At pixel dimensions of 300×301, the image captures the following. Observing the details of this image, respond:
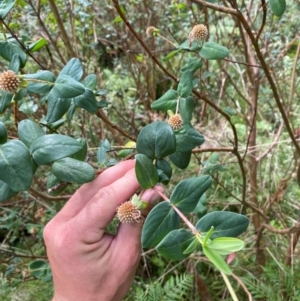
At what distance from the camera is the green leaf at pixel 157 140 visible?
653 mm

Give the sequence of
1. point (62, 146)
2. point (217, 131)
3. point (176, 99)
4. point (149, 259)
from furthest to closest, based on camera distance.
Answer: point (217, 131)
point (149, 259)
point (176, 99)
point (62, 146)

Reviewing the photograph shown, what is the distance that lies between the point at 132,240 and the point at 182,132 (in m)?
0.23

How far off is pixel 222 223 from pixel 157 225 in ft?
0.31

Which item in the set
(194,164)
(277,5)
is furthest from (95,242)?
(194,164)

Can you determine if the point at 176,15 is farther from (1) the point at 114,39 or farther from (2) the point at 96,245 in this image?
(2) the point at 96,245

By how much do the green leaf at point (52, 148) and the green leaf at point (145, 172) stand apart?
93mm

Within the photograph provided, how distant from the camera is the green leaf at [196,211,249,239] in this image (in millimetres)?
591

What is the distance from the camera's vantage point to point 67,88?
0.67m

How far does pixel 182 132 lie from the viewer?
2.49 ft

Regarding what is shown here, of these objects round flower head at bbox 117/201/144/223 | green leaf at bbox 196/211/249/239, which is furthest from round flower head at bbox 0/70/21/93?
green leaf at bbox 196/211/249/239

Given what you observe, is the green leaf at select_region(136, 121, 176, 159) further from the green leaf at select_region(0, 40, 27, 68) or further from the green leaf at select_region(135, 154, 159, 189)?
the green leaf at select_region(0, 40, 27, 68)

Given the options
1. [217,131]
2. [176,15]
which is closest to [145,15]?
[176,15]

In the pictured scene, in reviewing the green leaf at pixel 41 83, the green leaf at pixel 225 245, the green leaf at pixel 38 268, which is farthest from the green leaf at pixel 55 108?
the green leaf at pixel 38 268

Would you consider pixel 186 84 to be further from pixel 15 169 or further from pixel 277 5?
pixel 15 169
